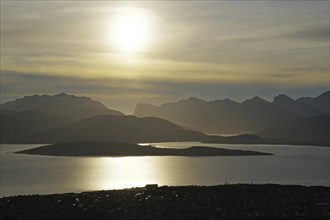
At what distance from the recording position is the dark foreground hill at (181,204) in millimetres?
20916

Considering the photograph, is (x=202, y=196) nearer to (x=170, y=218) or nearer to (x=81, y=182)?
(x=170, y=218)

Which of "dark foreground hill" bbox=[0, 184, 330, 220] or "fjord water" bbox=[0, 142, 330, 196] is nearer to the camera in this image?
"dark foreground hill" bbox=[0, 184, 330, 220]

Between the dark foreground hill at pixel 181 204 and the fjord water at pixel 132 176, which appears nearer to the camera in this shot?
the dark foreground hill at pixel 181 204

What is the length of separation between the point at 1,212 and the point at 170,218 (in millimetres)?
6736

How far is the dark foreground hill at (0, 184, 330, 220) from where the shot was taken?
2092 centimetres

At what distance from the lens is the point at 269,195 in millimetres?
25375

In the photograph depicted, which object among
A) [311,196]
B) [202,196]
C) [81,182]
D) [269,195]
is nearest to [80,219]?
[202,196]

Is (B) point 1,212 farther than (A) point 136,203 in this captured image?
No

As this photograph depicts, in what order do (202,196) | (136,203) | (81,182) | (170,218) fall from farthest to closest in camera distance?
(81,182) → (202,196) → (136,203) → (170,218)

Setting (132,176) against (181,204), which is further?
(132,176)

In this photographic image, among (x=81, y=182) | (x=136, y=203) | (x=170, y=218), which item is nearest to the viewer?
(x=170, y=218)

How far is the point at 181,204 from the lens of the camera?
23.0 metres

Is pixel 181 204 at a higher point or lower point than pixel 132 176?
lower

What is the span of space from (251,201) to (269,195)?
1.98m
